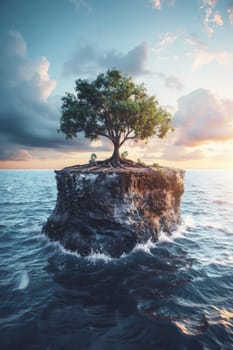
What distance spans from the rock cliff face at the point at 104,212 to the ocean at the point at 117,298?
99cm

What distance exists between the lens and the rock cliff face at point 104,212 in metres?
14.6

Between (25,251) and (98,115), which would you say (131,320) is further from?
(98,115)

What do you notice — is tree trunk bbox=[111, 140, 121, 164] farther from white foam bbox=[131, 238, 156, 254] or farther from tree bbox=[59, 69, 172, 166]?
white foam bbox=[131, 238, 156, 254]

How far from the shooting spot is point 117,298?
918 cm

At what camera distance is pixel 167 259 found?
44.8ft

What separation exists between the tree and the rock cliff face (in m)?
4.52

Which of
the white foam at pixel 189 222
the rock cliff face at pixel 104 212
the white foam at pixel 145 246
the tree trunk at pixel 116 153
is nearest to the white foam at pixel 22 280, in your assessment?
the rock cliff face at pixel 104 212

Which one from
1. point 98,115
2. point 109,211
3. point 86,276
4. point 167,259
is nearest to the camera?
point 86,276

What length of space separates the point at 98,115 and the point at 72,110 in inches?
109

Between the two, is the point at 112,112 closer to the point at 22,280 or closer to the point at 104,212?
the point at 104,212

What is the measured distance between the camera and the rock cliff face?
1463 centimetres

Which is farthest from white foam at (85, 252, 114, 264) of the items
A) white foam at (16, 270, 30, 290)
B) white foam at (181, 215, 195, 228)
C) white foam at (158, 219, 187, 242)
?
white foam at (181, 215, 195, 228)

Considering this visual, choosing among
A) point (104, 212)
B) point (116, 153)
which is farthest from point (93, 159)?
point (104, 212)

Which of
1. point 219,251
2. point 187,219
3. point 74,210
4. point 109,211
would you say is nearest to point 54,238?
point 74,210
